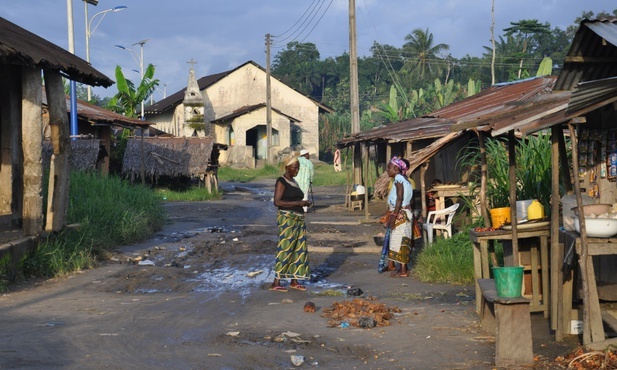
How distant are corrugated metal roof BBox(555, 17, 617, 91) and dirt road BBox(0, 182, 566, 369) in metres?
2.63

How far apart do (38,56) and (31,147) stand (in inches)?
55.8

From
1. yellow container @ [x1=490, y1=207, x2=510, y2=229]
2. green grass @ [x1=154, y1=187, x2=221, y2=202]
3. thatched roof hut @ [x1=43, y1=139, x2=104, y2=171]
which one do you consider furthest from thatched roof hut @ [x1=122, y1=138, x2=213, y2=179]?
yellow container @ [x1=490, y1=207, x2=510, y2=229]

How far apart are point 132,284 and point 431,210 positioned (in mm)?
6347

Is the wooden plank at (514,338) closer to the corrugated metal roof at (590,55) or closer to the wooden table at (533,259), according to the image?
the wooden table at (533,259)

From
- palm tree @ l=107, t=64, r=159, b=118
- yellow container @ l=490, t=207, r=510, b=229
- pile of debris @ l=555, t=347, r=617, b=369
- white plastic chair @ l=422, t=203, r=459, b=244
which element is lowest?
pile of debris @ l=555, t=347, r=617, b=369

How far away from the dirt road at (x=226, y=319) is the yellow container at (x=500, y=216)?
103cm

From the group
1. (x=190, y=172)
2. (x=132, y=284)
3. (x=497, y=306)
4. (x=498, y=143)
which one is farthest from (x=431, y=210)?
(x=190, y=172)

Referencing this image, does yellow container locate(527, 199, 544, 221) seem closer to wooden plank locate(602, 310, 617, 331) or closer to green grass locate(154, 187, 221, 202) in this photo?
wooden plank locate(602, 310, 617, 331)

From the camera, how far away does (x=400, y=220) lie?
11922mm

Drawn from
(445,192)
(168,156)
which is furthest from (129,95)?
(445,192)

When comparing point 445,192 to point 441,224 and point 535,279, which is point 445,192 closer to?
point 441,224

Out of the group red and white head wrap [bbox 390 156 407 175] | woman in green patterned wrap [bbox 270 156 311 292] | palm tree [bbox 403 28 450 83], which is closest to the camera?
woman in green patterned wrap [bbox 270 156 311 292]

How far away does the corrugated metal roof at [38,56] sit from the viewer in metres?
10.6

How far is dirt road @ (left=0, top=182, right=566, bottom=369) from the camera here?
711cm
